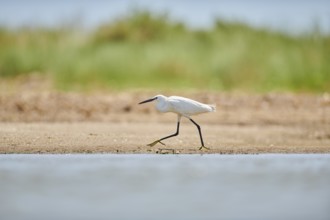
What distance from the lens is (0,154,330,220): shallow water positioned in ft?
26.8

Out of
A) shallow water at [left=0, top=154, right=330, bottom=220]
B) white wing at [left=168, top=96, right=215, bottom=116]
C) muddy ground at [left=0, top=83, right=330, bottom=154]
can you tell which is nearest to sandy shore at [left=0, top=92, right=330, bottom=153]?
muddy ground at [left=0, top=83, right=330, bottom=154]

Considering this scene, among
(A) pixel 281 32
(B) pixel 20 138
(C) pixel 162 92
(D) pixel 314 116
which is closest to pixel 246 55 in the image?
(A) pixel 281 32

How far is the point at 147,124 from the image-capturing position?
51.1 feet

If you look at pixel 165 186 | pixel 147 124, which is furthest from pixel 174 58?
pixel 165 186

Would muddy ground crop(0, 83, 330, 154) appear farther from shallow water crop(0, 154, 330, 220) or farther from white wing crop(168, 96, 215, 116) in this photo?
shallow water crop(0, 154, 330, 220)

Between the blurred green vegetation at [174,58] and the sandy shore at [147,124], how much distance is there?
1933 millimetres

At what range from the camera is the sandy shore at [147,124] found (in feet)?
41.2

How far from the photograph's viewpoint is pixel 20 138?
42.4 feet

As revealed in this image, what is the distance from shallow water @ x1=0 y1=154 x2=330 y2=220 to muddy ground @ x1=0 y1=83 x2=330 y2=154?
79 centimetres

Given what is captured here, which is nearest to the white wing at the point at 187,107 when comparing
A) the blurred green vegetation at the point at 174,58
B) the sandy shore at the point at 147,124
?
the sandy shore at the point at 147,124

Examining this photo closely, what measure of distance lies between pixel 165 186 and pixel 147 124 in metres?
6.13

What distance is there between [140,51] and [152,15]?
2418 mm

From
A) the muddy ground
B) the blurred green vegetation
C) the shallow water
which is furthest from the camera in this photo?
the blurred green vegetation

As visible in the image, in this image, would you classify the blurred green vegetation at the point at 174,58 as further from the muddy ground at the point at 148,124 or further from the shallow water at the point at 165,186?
the shallow water at the point at 165,186
